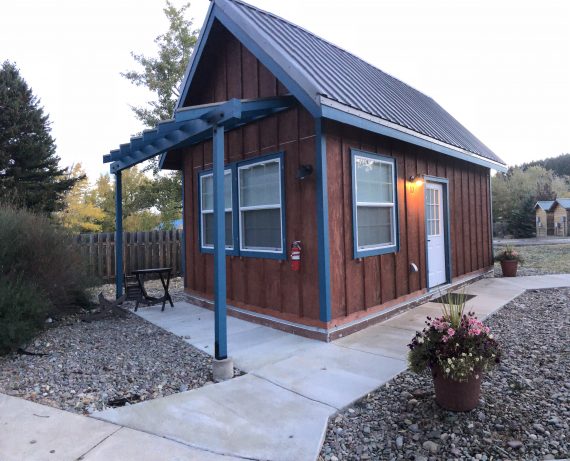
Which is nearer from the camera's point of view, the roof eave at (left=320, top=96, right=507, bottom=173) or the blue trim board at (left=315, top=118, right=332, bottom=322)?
the roof eave at (left=320, top=96, right=507, bottom=173)

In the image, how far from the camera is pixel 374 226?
555 centimetres

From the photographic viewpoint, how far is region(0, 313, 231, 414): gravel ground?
3293 mm

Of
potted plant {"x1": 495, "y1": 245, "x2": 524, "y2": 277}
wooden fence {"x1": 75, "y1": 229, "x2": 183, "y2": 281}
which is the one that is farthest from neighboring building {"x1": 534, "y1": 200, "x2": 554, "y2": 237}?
wooden fence {"x1": 75, "y1": 229, "x2": 183, "y2": 281}

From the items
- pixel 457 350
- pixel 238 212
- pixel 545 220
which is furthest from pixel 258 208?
pixel 545 220

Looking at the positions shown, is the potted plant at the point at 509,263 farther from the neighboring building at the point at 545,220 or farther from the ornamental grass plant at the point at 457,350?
the neighboring building at the point at 545,220

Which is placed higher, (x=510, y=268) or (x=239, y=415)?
(x=510, y=268)

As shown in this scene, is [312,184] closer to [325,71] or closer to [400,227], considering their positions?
[325,71]

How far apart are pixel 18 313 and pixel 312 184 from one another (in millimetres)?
3774

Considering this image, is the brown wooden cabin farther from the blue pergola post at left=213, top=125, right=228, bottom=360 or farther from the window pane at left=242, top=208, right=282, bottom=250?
the blue pergola post at left=213, top=125, right=228, bottom=360

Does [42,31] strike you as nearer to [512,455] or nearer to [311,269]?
[311,269]

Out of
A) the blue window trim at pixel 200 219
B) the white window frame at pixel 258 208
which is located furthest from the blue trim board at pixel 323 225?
the blue window trim at pixel 200 219

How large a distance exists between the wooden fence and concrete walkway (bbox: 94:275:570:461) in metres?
5.46

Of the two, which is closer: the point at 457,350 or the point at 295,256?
the point at 457,350

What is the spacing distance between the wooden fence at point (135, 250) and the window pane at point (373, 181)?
7196 mm
